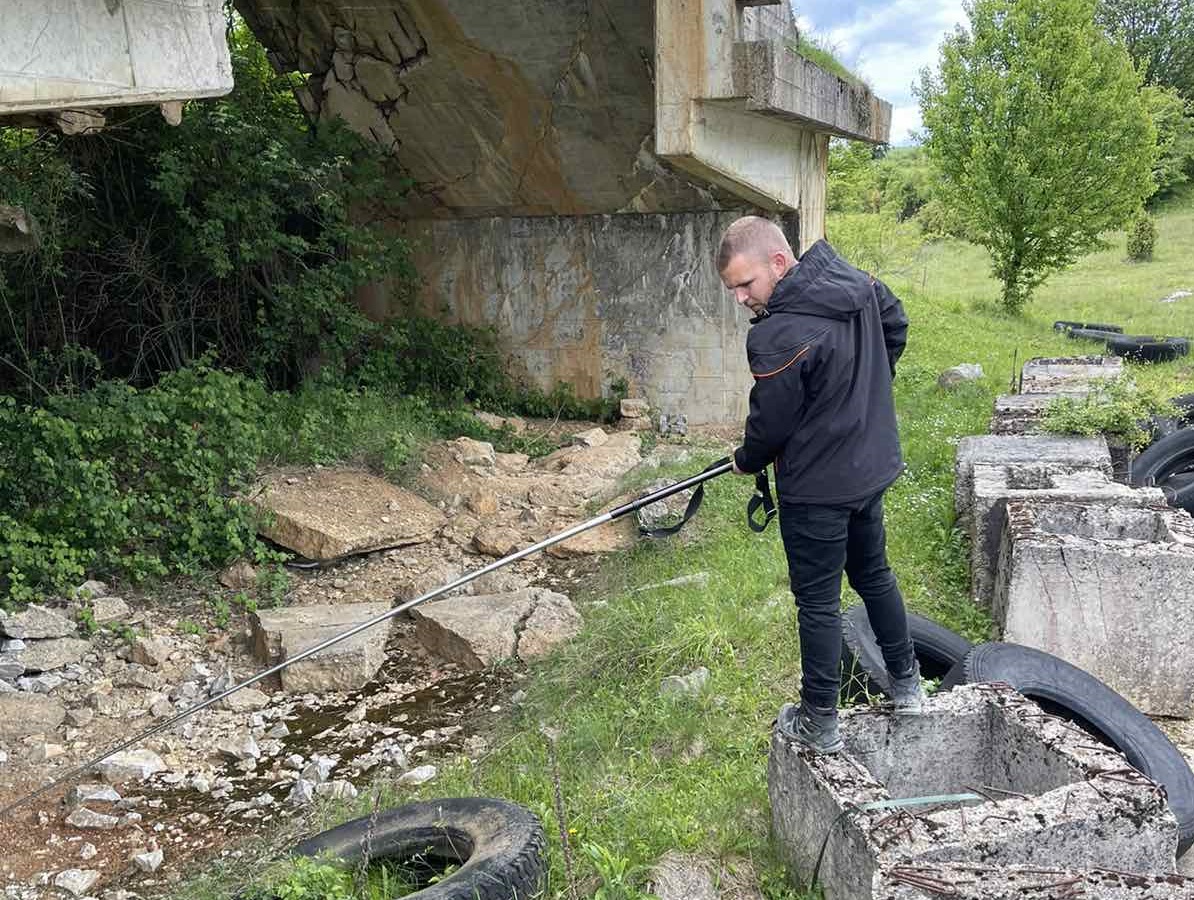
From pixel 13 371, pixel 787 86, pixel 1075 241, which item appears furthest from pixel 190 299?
pixel 1075 241

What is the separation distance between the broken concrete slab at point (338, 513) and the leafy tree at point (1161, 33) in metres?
44.3

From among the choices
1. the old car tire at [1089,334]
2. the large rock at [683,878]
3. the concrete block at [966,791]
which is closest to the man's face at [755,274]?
the concrete block at [966,791]

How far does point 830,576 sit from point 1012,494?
3.12 meters

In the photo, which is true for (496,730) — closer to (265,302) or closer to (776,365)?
(776,365)

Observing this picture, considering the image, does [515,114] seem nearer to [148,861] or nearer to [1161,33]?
[148,861]

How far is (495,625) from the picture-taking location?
6.79 m

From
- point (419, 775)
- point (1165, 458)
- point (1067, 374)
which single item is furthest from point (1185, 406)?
point (419, 775)

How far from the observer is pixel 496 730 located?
19.1 feet

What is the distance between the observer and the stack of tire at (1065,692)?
4.22 m

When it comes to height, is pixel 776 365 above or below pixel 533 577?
above

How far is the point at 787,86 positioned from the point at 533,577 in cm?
492

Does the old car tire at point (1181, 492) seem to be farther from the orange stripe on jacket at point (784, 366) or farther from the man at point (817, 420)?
the orange stripe on jacket at point (784, 366)

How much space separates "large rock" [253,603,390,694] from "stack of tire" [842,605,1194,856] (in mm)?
3139

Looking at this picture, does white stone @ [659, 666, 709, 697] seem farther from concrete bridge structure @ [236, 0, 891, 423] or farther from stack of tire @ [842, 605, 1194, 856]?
concrete bridge structure @ [236, 0, 891, 423]
